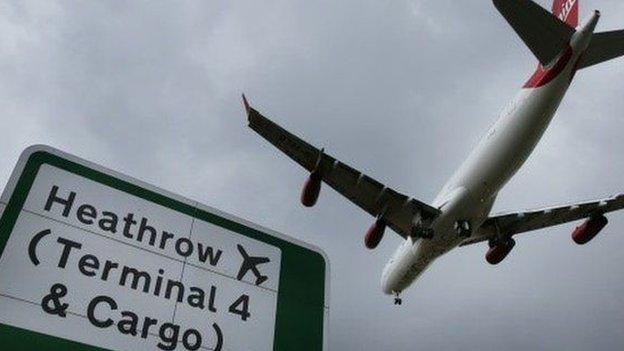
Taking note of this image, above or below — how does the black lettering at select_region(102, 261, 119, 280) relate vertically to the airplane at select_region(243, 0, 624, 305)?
below

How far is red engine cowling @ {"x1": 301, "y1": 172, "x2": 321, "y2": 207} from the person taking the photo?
2816cm

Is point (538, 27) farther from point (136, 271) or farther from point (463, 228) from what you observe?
point (136, 271)

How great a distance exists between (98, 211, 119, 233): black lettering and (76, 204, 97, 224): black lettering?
0.05 meters

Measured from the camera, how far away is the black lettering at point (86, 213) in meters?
3.21

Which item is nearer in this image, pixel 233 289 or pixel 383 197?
pixel 233 289

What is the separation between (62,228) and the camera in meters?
3.07

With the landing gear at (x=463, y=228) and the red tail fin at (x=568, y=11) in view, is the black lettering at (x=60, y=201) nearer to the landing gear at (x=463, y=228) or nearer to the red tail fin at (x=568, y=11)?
the landing gear at (x=463, y=228)

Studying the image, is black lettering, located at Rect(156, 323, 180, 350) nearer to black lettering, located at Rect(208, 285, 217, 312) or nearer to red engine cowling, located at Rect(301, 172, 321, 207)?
black lettering, located at Rect(208, 285, 217, 312)

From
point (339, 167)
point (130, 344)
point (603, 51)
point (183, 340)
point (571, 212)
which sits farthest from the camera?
point (571, 212)

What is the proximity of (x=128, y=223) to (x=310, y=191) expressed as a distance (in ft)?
81.3

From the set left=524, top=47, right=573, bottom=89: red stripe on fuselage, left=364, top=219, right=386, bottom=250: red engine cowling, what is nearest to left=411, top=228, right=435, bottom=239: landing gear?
left=364, top=219, right=386, bottom=250: red engine cowling

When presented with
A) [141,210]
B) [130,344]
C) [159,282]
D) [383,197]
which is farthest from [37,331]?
[383,197]

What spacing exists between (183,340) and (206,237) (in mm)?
724

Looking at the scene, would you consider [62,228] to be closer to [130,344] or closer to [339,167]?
[130,344]
